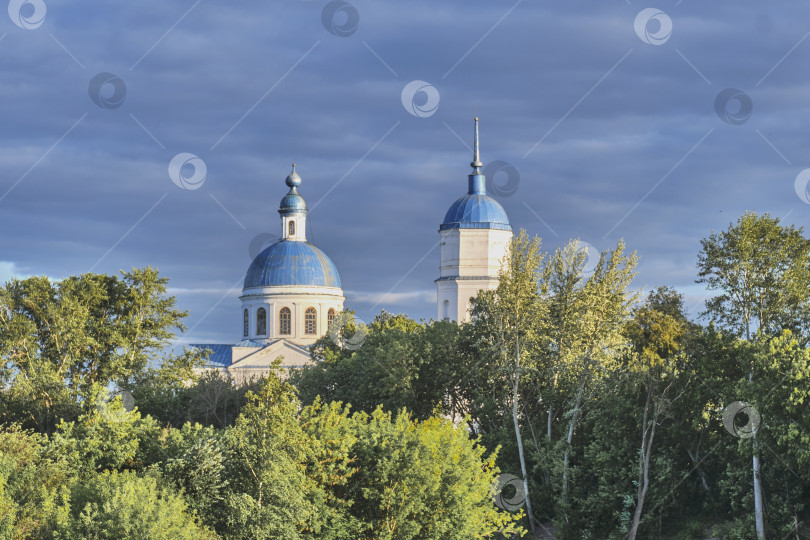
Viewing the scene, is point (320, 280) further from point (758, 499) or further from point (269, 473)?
point (269, 473)

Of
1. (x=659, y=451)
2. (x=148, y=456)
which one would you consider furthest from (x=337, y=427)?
(x=659, y=451)

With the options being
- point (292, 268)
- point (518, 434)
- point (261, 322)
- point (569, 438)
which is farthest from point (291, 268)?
point (569, 438)

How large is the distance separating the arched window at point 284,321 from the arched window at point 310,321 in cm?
141

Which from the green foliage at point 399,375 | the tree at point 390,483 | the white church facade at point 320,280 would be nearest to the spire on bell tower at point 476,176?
the white church facade at point 320,280

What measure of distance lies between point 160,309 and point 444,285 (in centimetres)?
4920

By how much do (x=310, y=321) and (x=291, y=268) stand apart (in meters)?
4.92

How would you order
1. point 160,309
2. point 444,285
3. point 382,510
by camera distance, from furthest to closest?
point 444,285
point 160,309
point 382,510

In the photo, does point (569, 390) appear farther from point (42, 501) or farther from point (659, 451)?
point (42, 501)

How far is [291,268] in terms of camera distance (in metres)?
→ 103

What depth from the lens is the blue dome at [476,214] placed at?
103 metres

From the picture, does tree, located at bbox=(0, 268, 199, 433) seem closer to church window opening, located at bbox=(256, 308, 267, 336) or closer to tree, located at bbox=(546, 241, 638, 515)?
tree, located at bbox=(546, 241, 638, 515)

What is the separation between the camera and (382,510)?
35.2 m

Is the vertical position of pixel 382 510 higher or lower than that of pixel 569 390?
lower

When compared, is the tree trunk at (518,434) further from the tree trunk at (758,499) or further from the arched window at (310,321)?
the arched window at (310,321)
